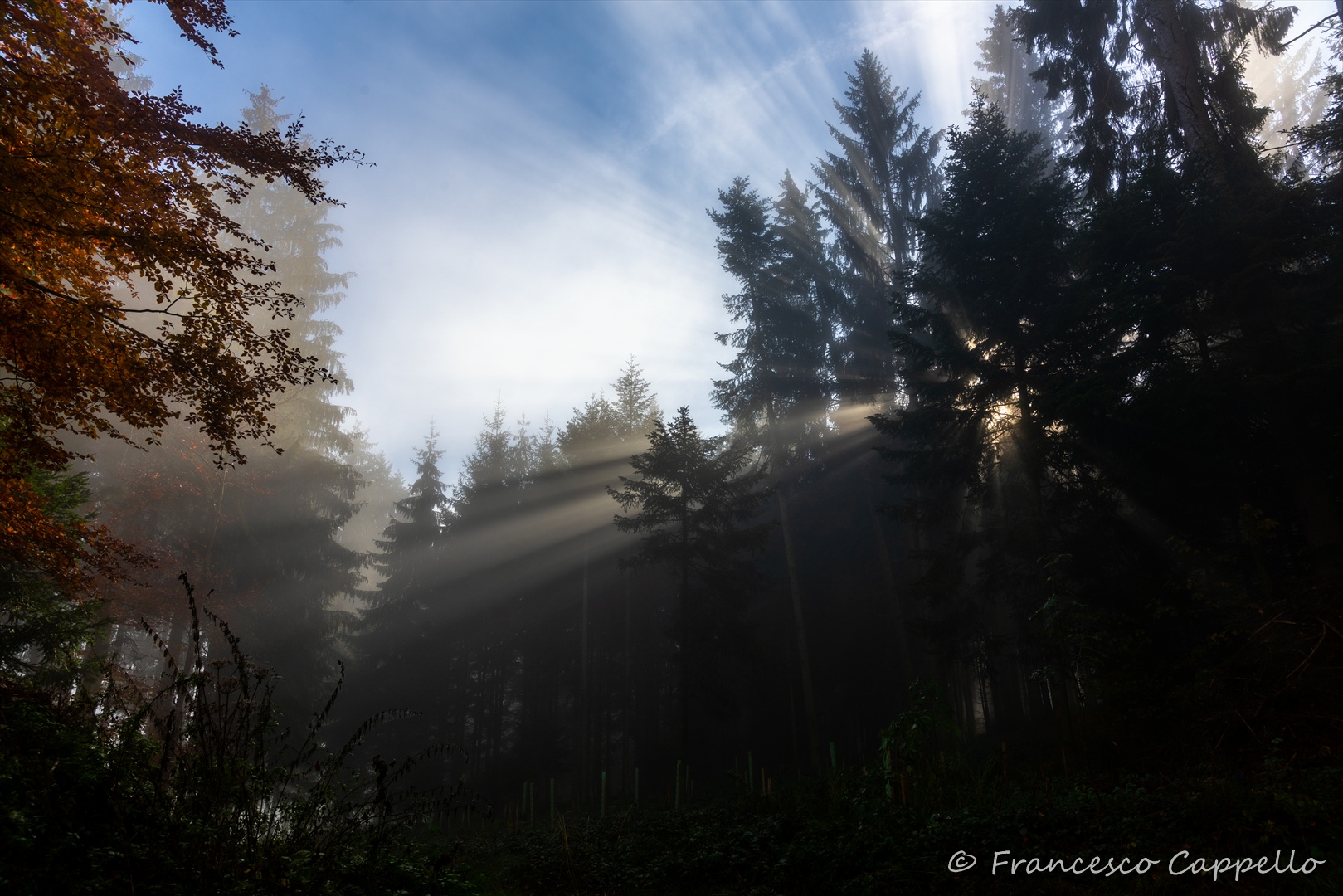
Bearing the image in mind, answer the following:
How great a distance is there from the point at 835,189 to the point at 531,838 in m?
26.3

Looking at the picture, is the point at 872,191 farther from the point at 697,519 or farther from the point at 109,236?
the point at 109,236

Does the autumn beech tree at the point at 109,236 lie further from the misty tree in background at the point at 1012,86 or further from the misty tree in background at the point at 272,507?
the misty tree in background at the point at 1012,86

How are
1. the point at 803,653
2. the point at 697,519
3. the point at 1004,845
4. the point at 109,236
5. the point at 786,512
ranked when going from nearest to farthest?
the point at 1004,845, the point at 109,236, the point at 803,653, the point at 697,519, the point at 786,512

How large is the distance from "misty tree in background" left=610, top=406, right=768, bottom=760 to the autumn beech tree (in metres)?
13.9

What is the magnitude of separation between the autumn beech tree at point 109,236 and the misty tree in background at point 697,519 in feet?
45.4

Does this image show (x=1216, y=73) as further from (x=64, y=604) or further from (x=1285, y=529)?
(x=64, y=604)

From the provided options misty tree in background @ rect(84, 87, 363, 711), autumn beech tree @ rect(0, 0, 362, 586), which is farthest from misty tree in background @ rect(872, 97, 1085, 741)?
misty tree in background @ rect(84, 87, 363, 711)

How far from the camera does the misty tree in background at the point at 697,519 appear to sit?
20422mm

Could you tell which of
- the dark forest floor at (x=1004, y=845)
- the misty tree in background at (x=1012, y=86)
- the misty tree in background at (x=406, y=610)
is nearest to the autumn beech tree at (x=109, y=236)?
the dark forest floor at (x=1004, y=845)

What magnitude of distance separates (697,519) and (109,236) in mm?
16338

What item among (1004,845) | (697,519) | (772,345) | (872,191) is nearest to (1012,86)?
(872,191)

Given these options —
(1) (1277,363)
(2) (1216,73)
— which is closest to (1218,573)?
(1) (1277,363)

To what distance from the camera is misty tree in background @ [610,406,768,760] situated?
67.0ft

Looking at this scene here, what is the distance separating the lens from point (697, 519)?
68.5 feet
